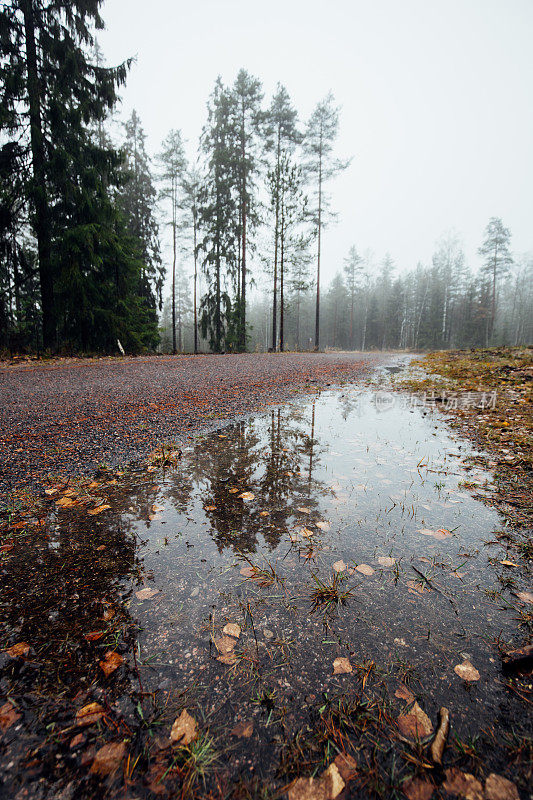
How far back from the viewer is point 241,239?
63.0 ft

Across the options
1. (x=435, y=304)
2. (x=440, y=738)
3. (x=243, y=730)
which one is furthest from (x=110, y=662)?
(x=435, y=304)

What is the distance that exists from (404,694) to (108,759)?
98 cm

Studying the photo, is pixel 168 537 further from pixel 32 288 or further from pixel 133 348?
pixel 32 288

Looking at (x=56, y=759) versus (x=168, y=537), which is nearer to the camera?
(x=56, y=759)

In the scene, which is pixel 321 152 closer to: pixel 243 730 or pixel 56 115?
pixel 56 115

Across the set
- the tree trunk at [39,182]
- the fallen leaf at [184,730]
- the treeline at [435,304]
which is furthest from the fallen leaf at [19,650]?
the treeline at [435,304]

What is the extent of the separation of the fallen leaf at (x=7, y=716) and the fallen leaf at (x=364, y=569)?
58.8 inches

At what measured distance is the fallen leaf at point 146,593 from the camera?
161 cm

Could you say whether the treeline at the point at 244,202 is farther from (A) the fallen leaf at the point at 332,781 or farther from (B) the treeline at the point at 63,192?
(A) the fallen leaf at the point at 332,781

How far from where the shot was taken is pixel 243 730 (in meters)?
1.07

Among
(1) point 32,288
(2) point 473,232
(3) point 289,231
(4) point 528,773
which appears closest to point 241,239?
(3) point 289,231

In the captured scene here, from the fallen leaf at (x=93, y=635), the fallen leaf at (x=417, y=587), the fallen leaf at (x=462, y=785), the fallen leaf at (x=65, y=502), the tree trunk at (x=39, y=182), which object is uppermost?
the tree trunk at (x=39, y=182)

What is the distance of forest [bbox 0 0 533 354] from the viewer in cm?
995

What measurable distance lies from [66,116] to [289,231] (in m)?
13.4
